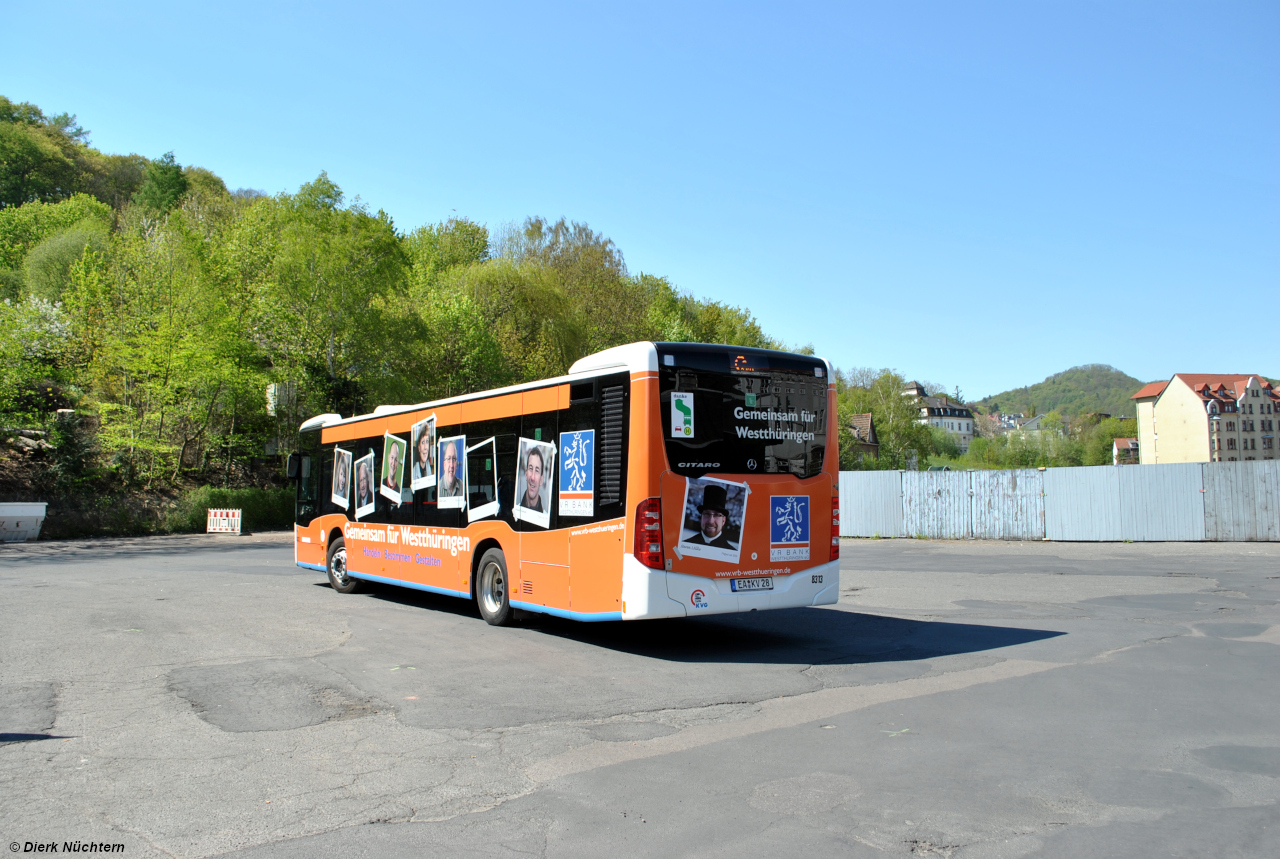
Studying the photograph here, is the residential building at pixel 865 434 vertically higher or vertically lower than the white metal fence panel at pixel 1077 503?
higher

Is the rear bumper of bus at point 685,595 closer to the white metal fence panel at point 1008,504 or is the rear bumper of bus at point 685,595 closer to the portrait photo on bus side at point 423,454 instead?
the portrait photo on bus side at point 423,454

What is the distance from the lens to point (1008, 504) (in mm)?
27766

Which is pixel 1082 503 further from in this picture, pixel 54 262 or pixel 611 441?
pixel 54 262

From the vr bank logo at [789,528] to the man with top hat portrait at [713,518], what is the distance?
1.90 ft

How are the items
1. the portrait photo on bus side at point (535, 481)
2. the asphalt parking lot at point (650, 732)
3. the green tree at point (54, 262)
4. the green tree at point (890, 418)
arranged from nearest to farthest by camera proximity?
1. the asphalt parking lot at point (650, 732)
2. the portrait photo on bus side at point (535, 481)
3. the green tree at point (54, 262)
4. the green tree at point (890, 418)

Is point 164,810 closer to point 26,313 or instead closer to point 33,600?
point 33,600

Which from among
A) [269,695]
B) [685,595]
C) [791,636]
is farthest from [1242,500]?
[269,695]

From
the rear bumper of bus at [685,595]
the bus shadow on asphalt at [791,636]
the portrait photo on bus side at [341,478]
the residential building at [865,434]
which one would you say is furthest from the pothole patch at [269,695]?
the residential building at [865,434]

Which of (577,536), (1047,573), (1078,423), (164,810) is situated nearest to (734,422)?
(577,536)

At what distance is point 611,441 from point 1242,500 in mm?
23184

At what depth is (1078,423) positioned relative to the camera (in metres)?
126

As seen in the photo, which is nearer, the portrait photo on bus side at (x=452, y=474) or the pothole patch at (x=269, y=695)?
the pothole patch at (x=269, y=695)

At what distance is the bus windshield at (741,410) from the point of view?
28.9 feet

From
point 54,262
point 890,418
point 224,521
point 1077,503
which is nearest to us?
point 1077,503
